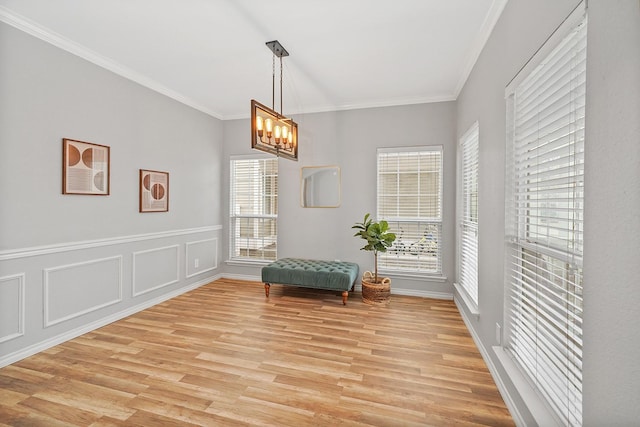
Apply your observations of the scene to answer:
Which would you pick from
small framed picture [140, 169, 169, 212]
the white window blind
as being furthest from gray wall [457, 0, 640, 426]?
small framed picture [140, 169, 169, 212]

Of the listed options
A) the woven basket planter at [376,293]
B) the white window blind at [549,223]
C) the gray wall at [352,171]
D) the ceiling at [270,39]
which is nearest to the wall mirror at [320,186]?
the gray wall at [352,171]

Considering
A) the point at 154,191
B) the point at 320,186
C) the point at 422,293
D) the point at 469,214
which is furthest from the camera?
the point at 320,186

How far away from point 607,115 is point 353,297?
3648 mm

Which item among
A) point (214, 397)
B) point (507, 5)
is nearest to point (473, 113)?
point (507, 5)

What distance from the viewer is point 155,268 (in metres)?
4.00

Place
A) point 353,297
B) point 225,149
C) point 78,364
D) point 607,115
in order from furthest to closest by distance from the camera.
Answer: point 225,149, point 353,297, point 78,364, point 607,115

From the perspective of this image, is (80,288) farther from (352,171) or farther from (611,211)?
(611,211)

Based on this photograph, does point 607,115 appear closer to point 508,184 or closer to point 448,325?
point 508,184

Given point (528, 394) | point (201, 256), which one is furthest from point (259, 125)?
point (201, 256)

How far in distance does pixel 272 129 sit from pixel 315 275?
A: 2019mm

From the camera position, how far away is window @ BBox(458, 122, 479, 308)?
319 centimetres

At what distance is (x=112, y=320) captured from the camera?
3408mm

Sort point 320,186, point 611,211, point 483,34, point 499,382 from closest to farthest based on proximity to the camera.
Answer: point 611,211, point 499,382, point 483,34, point 320,186

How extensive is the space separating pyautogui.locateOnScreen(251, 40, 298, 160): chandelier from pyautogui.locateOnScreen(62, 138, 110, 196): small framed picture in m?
1.80
